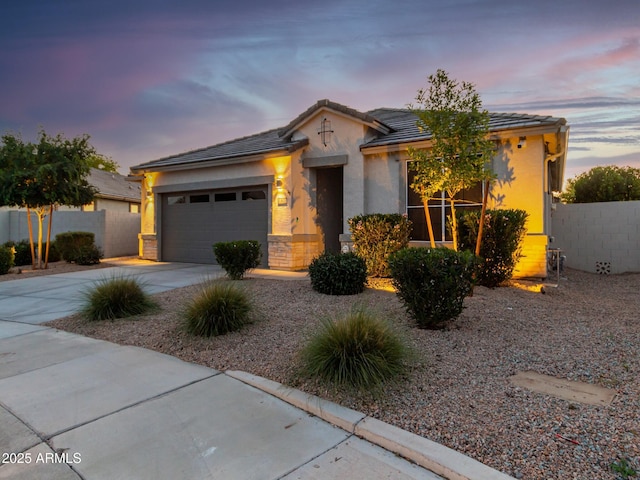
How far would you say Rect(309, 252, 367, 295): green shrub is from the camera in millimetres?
7816

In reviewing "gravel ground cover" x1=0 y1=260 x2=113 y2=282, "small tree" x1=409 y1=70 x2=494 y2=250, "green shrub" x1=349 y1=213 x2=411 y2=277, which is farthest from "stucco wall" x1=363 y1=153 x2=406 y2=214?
"gravel ground cover" x1=0 y1=260 x2=113 y2=282

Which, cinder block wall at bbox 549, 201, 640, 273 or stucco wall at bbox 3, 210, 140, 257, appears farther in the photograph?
stucco wall at bbox 3, 210, 140, 257

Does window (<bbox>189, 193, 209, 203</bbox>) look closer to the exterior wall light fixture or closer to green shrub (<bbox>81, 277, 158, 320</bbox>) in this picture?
green shrub (<bbox>81, 277, 158, 320</bbox>)

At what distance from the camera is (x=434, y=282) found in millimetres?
5129

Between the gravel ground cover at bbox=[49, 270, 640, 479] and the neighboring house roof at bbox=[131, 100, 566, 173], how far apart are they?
4.29m

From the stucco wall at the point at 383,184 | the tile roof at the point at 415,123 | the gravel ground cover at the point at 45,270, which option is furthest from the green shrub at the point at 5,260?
the tile roof at the point at 415,123

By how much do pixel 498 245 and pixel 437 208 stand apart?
2.53m

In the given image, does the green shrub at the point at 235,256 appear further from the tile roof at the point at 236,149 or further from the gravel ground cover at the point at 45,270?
the gravel ground cover at the point at 45,270

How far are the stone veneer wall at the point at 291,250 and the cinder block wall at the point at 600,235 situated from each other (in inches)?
299

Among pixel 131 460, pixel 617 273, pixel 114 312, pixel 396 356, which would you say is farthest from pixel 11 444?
pixel 617 273

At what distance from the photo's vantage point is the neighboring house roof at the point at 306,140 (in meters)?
9.49

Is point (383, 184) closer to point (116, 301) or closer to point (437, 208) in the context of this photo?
point (437, 208)

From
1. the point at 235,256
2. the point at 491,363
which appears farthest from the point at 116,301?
the point at 491,363

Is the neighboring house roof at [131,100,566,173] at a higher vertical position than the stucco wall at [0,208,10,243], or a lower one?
higher
